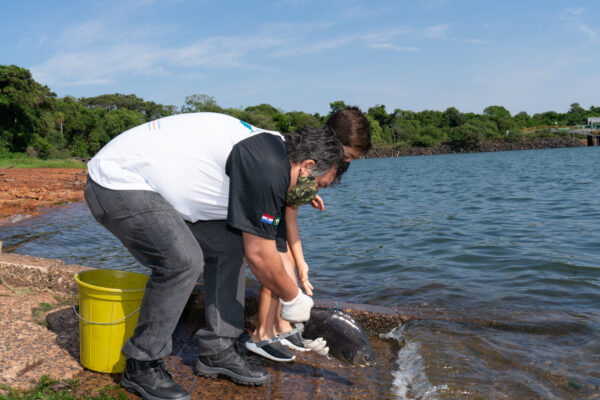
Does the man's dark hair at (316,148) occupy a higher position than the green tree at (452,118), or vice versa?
the green tree at (452,118)

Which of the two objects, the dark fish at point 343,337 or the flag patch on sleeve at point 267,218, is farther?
the dark fish at point 343,337

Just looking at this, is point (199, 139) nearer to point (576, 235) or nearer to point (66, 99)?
point (576, 235)

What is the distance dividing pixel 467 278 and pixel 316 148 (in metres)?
4.67

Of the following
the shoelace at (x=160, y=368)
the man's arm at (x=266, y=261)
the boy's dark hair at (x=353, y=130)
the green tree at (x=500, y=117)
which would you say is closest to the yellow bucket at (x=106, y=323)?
the shoelace at (x=160, y=368)

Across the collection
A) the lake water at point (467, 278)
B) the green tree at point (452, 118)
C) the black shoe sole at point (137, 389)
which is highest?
the green tree at point (452, 118)

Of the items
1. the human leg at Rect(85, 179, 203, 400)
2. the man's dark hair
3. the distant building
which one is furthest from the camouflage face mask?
the distant building

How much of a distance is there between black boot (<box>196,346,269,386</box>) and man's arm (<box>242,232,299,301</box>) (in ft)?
1.97

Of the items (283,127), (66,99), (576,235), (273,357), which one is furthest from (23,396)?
(283,127)

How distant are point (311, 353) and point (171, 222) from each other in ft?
4.85

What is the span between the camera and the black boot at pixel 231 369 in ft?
8.66

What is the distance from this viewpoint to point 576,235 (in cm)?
888

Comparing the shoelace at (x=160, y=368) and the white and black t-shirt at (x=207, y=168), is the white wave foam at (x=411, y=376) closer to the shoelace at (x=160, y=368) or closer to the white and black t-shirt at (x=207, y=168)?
the shoelace at (x=160, y=368)

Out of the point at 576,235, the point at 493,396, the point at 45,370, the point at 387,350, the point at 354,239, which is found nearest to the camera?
the point at 45,370

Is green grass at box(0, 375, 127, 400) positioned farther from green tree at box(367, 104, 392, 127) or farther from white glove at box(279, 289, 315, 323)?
green tree at box(367, 104, 392, 127)
